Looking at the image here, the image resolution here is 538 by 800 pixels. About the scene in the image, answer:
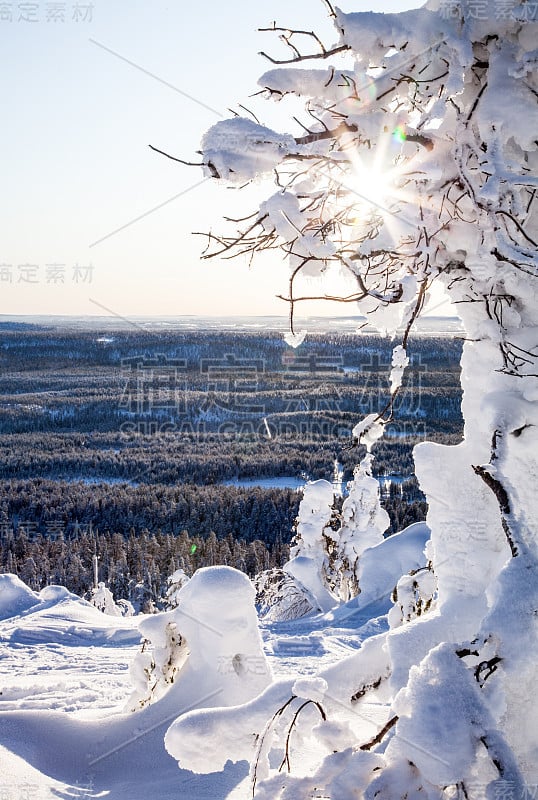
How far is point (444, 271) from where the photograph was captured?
2434 mm

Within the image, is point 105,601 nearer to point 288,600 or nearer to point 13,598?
point 288,600

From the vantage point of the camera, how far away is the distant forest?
47.4 metres

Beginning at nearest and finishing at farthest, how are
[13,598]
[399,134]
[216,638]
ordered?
1. [399,134]
2. [216,638]
3. [13,598]

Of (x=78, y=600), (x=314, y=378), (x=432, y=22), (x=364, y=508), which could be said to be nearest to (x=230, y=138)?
Result: (x=432, y=22)

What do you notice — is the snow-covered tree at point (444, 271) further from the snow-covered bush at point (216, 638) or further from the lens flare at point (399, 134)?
the snow-covered bush at point (216, 638)

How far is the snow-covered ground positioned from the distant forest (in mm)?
2210

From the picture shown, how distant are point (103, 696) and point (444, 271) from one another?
476 centimetres

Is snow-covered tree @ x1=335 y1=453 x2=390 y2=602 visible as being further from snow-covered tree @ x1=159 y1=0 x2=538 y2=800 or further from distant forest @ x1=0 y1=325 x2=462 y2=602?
snow-covered tree @ x1=159 y1=0 x2=538 y2=800

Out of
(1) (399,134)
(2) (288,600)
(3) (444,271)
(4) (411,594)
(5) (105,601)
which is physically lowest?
(5) (105,601)

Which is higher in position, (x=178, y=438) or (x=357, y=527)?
(x=357, y=527)

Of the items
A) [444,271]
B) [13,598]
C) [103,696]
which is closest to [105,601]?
[13,598]

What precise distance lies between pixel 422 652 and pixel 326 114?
2.09m

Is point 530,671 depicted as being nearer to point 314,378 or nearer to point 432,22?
point 432,22

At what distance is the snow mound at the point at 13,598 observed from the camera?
1027 centimetres
